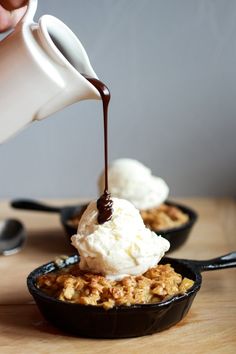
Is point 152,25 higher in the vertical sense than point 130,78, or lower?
higher

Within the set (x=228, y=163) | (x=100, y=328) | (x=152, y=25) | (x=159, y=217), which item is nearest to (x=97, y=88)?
(x=100, y=328)

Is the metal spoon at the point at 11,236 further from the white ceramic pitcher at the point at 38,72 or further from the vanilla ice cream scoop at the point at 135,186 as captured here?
the white ceramic pitcher at the point at 38,72

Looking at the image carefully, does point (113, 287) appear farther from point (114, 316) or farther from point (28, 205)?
point (28, 205)

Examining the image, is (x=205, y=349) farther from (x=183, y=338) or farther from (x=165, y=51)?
(x=165, y=51)

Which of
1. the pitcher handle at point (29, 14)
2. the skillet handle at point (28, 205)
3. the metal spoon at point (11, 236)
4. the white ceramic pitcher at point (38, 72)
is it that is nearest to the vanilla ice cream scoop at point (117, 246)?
the white ceramic pitcher at point (38, 72)

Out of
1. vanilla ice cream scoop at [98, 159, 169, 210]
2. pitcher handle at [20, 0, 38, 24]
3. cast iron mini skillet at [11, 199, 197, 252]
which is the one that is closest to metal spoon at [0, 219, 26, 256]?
cast iron mini skillet at [11, 199, 197, 252]

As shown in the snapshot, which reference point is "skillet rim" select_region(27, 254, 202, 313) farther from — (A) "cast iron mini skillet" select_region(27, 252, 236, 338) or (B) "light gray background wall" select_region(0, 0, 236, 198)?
(B) "light gray background wall" select_region(0, 0, 236, 198)

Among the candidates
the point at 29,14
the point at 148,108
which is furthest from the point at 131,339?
the point at 148,108
